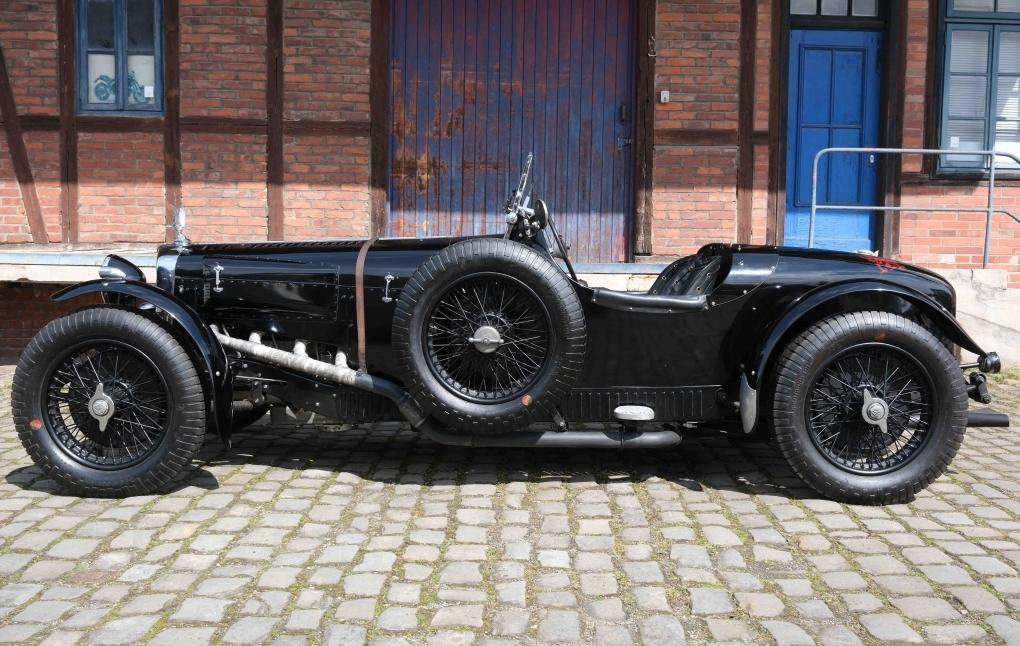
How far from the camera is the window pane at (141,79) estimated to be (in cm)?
846

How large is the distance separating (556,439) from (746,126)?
18.3ft

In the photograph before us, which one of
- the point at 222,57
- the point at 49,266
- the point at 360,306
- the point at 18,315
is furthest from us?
the point at 222,57

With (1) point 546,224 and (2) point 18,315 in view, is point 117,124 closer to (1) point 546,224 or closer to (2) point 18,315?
(2) point 18,315

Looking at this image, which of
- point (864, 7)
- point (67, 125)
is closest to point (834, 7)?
point (864, 7)

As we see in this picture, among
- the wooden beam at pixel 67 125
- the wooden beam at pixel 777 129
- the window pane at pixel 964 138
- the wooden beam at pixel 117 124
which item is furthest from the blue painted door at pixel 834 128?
the wooden beam at pixel 67 125

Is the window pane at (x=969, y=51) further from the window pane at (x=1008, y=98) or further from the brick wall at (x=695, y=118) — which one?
the brick wall at (x=695, y=118)

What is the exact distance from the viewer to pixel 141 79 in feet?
27.8

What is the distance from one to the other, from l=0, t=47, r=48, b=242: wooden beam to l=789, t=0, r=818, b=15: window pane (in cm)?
742

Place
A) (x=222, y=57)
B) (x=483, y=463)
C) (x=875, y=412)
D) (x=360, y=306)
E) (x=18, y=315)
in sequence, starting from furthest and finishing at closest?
(x=222, y=57) < (x=18, y=315) < (x=483, y=463) < (x=360, y=306) < (x=875, y=412)

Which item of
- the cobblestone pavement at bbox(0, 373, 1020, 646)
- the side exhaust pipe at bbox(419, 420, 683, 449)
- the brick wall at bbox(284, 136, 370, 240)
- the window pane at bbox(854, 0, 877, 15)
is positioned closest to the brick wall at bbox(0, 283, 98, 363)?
the brick wall at bbox(284, 136, 370, 240)

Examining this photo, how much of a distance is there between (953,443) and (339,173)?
6.08 metres

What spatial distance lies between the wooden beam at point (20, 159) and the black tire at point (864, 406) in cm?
727

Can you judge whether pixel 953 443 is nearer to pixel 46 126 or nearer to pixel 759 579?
pixel 759 579

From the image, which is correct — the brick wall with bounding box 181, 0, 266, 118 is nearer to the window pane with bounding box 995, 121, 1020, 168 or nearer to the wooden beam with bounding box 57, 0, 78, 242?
the wooden beam with bounding box 57, 0, 78, 242
